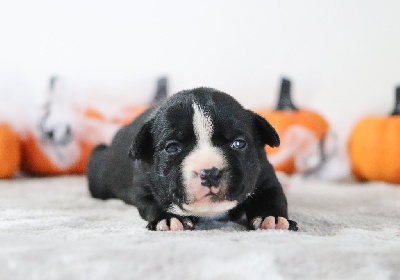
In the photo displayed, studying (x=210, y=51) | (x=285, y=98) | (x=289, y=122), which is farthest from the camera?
(x=210, y=51)

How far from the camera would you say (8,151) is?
8.82 feet

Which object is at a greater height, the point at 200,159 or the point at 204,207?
the point at 200,159

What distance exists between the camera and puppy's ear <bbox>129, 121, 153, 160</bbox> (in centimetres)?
144

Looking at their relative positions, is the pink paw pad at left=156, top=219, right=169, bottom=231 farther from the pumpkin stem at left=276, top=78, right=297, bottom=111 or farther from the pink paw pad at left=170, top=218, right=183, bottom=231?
the pumpkin stem at left=276, top=78, right=297, bottom=111

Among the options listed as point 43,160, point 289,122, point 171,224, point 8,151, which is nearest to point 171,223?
point 171,224

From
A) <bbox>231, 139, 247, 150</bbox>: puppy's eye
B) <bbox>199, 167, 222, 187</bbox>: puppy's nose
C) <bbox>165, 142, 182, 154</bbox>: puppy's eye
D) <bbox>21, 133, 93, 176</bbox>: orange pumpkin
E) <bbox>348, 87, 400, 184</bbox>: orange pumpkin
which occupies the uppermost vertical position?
<bbox>231, 139, 247, 150</bbox>: puppy's eye

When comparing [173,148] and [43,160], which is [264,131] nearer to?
[173,148]

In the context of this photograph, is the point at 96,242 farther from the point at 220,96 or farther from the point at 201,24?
the point at 201,24

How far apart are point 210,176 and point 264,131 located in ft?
1.08

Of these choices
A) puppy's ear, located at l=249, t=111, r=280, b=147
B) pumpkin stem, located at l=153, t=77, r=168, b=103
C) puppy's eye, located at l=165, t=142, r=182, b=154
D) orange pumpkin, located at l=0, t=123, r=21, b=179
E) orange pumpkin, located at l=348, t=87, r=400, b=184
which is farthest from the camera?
pumpkin stem, located at l=153, t=77, r=168, b=103

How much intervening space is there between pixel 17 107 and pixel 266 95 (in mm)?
1466

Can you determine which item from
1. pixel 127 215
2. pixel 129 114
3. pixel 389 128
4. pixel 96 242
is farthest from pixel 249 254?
pixel 129 114

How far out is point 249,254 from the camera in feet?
2.95

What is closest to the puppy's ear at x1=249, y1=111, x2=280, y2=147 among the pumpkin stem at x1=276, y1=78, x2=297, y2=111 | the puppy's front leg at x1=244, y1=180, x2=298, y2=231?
the puppy's front leg at x1=244, y1=180, x2=298, y2=231
